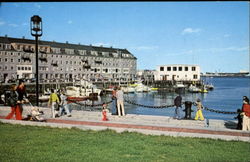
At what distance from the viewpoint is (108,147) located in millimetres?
8633

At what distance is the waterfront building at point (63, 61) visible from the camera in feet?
263

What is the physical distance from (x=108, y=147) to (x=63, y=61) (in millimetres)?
88752

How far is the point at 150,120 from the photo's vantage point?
15008 millimetres

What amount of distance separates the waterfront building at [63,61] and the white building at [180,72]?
17036 millimetres

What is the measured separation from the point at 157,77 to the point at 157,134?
9113cm

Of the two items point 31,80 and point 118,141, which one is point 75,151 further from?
point 31,80

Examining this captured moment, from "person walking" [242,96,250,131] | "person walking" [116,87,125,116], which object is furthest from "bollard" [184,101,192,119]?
"person walking" [242,96,250,131]

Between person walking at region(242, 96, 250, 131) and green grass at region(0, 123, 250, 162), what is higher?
person walking at region(242, 96, 250, 131)

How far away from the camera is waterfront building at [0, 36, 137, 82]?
80.1 m

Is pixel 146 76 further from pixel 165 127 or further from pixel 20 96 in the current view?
pixel 165 127

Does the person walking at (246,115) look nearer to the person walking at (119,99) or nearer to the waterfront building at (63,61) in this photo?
the person walking at (119,99)

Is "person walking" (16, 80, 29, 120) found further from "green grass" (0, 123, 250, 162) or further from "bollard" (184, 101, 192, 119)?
"bollard" (184, 101, 192, 119)

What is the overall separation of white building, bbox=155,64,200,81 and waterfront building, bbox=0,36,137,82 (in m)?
17.0

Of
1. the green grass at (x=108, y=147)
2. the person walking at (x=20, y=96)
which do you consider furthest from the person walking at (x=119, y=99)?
the person walking at (x=20, y=96)
